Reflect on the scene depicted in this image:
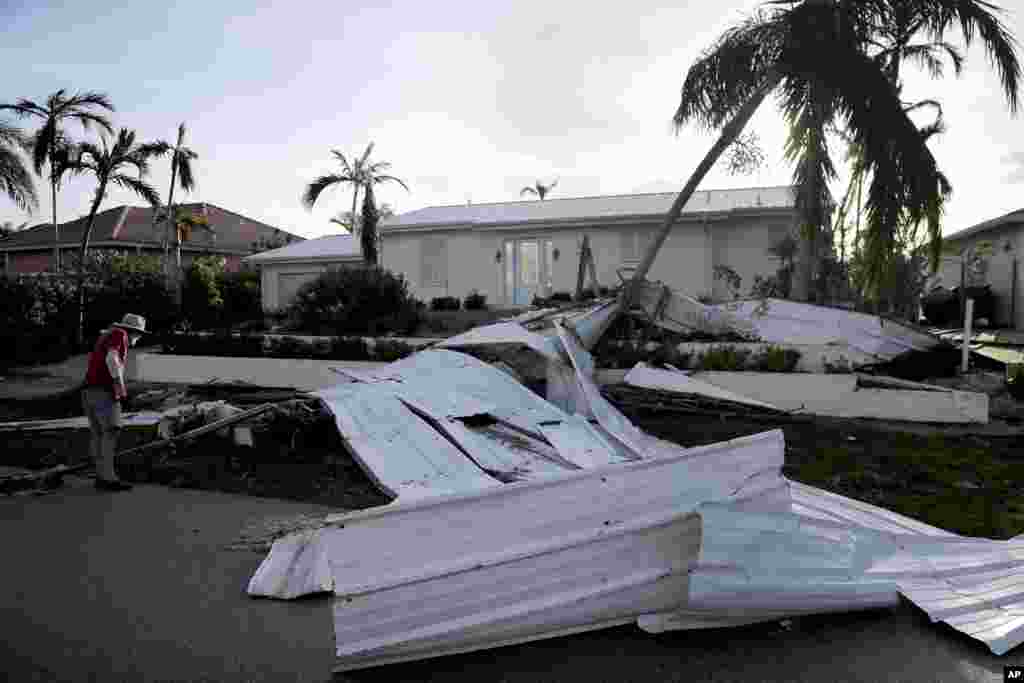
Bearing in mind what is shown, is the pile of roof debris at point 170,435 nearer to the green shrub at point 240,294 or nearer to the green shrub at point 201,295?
the green shrub at point 201,295

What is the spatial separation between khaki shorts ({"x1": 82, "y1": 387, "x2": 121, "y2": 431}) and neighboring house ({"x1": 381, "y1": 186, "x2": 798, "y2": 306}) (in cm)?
1294

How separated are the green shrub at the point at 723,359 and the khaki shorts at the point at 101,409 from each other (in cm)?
721

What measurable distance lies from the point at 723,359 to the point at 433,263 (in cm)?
1270

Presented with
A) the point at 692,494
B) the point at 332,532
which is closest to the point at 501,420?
the point at 692,494

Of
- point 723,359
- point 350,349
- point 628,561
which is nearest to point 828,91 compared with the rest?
point 723,359

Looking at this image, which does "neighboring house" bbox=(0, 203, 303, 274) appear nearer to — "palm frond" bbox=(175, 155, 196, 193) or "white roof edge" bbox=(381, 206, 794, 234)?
"palm frond" bbox=(175, 155, 196, 193)

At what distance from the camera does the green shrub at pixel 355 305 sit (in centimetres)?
1455

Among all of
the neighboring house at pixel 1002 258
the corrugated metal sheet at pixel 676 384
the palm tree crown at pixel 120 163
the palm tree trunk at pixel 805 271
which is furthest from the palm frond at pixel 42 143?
the neighboring house at pixel 1002 258

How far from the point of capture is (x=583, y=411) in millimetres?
7941

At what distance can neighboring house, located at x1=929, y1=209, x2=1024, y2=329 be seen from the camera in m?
21.5

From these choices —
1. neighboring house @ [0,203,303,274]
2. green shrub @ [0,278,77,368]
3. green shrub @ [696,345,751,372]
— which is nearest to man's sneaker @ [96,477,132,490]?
green shrub @ [696,345,751,372]

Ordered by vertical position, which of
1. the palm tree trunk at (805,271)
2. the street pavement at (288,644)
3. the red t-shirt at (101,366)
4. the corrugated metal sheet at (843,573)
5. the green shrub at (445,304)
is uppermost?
the palm tree trunk at (805,271)

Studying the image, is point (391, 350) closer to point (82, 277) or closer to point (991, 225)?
point (82, 277)

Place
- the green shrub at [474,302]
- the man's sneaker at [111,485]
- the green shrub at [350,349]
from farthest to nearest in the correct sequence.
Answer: the green shrub at [474,302]
the green shrub at [350,349]
the man's sneaker at [111,485]
